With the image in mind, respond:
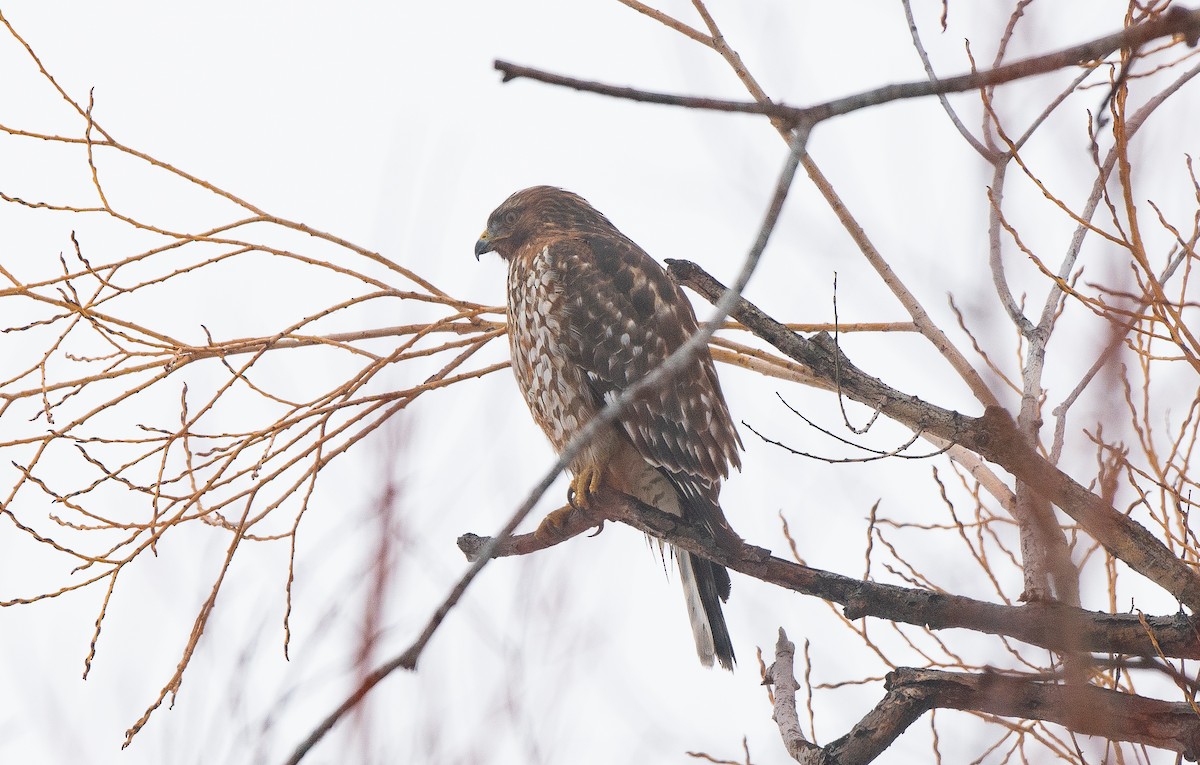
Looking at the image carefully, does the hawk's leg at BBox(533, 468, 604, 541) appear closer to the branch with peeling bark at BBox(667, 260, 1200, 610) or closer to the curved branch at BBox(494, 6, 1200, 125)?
the branch with peeling bark at BBox(667, 260, 1200, 610)

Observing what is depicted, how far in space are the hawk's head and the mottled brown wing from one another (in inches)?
22.8

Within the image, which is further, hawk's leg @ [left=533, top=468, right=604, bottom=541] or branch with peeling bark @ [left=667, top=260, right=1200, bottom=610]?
hawk's leg @ [left=533, top=468, right=604, bottom=541]

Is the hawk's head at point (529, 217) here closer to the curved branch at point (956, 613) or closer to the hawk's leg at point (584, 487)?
the hawk's leg at point (584, 487)

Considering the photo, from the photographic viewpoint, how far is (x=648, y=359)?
182 inches

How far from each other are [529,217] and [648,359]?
1270 mm

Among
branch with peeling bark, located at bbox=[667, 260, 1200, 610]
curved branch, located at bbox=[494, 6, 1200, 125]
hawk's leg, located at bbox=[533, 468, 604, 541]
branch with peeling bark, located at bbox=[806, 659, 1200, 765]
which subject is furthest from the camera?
hawk's leg, located at bbox=[533, 468, 604, 541]

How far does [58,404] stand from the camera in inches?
145

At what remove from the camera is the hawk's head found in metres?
5.50

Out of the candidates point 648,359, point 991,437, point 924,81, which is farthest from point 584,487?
point 924,81

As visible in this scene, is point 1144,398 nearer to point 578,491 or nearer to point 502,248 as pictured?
point 578,491

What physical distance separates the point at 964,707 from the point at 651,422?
5.95ft

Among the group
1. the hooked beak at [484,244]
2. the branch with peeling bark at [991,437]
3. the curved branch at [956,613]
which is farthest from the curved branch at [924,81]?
the hooked beak at [484,244]

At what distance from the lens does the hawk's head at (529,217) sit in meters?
5.50

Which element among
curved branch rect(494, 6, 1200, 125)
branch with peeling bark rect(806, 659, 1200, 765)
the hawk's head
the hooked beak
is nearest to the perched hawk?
the hawk's head
